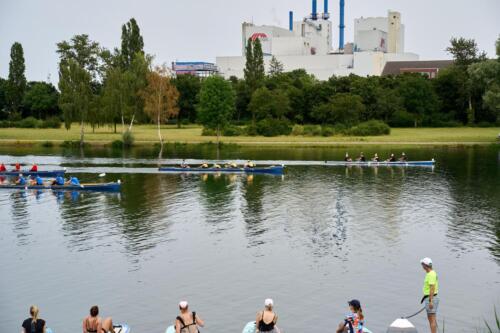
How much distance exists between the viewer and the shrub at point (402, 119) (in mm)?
116375

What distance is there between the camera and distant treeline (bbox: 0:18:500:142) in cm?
9700

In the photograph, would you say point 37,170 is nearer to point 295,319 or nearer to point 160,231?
point 160,231

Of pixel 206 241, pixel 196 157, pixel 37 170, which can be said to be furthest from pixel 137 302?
pixel 196 157

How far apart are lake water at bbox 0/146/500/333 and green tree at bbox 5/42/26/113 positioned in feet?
246

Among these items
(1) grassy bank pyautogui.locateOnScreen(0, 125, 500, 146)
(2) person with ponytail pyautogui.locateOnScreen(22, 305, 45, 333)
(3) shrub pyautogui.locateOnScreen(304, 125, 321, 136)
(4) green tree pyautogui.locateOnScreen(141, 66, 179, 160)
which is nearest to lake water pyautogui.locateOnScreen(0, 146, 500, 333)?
(2) person with ponytail pyautogui.locateOnScreen(22, 305, 45, 333)

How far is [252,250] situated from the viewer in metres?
32.5

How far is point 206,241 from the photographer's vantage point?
34.8 m

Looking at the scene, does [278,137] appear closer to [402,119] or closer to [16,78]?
[402,119]

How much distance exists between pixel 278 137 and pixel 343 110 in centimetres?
1438

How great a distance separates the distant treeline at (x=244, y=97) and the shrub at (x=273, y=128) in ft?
0.56

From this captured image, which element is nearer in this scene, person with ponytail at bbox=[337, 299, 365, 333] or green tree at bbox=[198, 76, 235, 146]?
person with ponytail at bbox=[337, 299, 365, 333]

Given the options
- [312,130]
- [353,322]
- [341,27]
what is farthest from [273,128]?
[353,322]

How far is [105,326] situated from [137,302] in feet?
20.3

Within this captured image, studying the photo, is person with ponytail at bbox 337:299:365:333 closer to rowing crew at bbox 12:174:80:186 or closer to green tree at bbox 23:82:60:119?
rowing crew at bbox 12:174:80:186
